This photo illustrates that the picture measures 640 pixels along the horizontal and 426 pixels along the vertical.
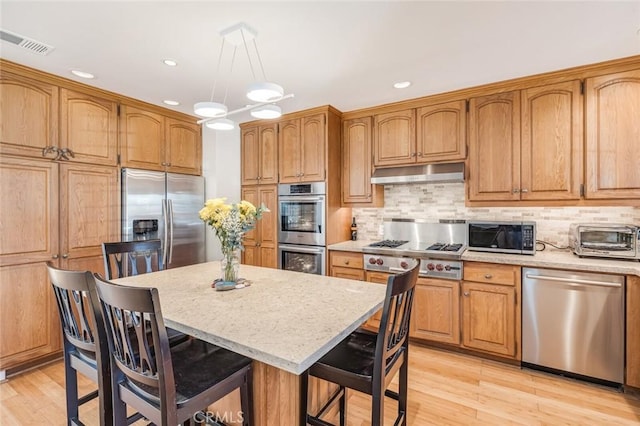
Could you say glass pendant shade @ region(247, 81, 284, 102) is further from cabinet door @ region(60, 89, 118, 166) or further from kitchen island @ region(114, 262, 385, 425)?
cabinet door @ region(60, 89, 118, 166)

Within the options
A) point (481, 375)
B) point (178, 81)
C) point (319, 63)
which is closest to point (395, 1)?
point (319, 63)

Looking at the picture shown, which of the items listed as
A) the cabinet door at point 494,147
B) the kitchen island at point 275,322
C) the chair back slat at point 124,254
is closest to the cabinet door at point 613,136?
the cabinet door at point 494,147

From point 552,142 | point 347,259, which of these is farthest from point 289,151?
point 552,142

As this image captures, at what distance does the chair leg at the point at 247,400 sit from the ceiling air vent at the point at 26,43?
257 centimetres

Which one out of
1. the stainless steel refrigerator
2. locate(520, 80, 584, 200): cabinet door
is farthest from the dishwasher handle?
the stainless steel refrigerator

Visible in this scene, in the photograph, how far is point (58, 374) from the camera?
2490 mm

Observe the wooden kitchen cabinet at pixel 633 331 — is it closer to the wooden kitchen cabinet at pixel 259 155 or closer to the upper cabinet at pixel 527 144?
the upper cabinet at pixel 527 144

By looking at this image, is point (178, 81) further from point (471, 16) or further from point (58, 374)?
point (58, 374)

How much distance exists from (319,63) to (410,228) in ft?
6.51

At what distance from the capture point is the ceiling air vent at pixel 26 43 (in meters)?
2.00

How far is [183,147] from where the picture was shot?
3766 mm

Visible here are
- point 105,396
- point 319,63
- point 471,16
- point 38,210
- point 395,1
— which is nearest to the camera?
point 105,396

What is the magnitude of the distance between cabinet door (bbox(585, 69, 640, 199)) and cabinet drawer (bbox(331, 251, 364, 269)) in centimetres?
199

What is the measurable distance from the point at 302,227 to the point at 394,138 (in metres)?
1.41
